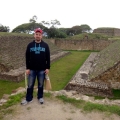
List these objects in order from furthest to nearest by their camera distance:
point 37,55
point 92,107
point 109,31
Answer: point 109,31, point 92,107, point 37,55

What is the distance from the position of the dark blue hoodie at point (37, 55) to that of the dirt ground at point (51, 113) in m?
1.15

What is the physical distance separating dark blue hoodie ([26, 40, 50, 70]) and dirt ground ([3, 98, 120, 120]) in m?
1.15

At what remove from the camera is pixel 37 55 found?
503cm

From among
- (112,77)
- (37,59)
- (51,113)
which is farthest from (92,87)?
(37,59)

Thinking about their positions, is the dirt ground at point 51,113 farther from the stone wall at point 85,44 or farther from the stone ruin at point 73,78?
the stone wall at point 85,44

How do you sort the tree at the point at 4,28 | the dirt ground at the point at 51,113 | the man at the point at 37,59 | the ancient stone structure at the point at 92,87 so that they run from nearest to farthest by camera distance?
the dirt ground at the point at 51,113, the man at the point at 37,59, the ancient stone structure at the point at 92,87, the tree at the point at 4,28

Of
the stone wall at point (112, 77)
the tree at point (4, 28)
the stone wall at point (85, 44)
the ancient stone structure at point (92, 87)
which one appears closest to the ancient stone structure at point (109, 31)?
the stone wall at point (85, 44)

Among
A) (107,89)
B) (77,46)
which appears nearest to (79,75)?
(107,89)

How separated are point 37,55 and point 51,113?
1650 millimetres

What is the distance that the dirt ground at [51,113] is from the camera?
15.2 feet

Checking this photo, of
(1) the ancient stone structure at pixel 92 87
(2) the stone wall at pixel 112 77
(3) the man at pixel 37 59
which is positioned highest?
(3) the man at pixel 37 59

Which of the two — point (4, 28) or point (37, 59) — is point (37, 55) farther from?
point (4, 28)

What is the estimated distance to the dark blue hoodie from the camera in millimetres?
5023

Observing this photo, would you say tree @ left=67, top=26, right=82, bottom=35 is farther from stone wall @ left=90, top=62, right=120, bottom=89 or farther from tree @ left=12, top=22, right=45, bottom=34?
stone wall @ left=90, top=62, right=120, bottom=89
